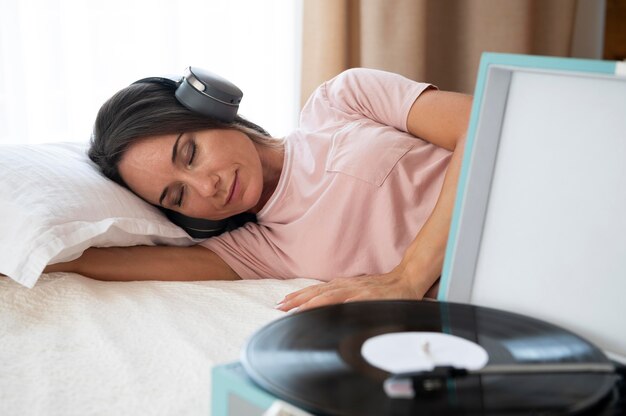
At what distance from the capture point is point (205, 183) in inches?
51.1

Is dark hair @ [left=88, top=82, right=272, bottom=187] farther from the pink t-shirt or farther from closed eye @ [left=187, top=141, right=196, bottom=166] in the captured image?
the pink t-shirt

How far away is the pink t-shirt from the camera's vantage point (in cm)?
129

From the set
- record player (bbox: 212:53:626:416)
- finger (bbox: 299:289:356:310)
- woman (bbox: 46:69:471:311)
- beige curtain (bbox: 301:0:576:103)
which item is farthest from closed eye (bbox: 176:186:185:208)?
beige curtain (bbox: 301:0:576:103)

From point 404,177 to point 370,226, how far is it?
0.10 metres

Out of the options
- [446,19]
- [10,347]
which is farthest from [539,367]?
[446,19]

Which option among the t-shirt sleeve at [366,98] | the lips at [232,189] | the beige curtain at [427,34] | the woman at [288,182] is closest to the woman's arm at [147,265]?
the woman at [288,182]

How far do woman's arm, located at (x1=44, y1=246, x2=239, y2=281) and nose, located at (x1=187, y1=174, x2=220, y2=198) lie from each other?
0.35ft

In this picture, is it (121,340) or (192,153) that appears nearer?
(121,340)

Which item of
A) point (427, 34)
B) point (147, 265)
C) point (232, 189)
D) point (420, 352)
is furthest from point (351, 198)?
point (427, 34)

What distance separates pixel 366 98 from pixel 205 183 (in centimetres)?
35

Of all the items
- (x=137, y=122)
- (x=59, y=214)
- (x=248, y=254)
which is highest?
(x=137, y=122)

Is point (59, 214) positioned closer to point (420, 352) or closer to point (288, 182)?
point (288, 182)

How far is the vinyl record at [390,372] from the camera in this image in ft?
1.80

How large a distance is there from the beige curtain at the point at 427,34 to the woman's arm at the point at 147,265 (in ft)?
3.31
